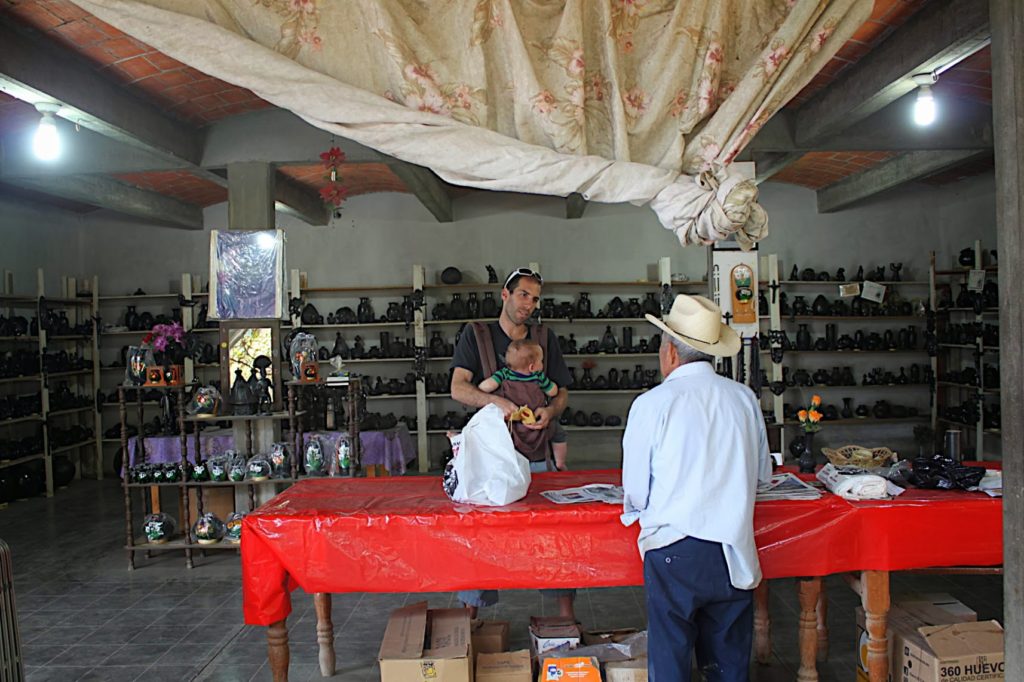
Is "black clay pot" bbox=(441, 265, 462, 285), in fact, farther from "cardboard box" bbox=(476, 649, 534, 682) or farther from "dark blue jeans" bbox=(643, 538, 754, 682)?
"dark blue jeans" bbox=(643, 538, 754, 682)

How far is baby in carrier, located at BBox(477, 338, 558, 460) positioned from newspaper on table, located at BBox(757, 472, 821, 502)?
3.53ft

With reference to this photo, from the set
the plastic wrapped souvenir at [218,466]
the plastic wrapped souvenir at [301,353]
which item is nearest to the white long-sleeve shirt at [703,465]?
the plastic wrapped souvenir at [301,353]

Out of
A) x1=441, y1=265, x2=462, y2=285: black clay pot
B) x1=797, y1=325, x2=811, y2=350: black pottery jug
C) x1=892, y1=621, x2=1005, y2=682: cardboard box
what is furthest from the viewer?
x1=441, y1=265, x2=462, y2=285: black clay pot

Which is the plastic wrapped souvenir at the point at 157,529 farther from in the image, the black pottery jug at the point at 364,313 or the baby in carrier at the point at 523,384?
the black pottery jug at the point at 364,313

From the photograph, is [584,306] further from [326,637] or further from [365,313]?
[326,637]

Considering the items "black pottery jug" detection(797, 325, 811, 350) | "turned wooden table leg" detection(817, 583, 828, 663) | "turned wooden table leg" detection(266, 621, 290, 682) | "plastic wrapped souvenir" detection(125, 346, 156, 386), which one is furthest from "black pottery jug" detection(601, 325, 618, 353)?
"turned wooden table leg" detection(266, 621, 290, 682)

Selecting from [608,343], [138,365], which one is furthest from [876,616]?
[608,343]

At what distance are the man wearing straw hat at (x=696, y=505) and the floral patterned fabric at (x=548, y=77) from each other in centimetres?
55

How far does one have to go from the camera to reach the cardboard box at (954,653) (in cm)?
272

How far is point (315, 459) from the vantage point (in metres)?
5.62

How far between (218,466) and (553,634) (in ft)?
11.2

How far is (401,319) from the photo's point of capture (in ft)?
29.9

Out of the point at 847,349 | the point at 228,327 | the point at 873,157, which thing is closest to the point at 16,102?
the point at 228,327

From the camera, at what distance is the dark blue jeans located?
235cm
